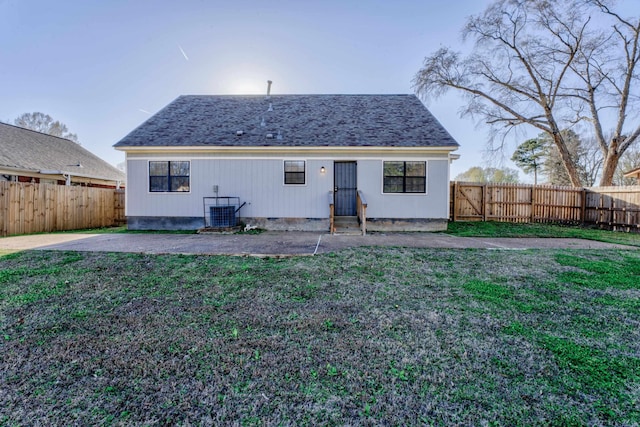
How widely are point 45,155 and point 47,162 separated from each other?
3.47 feet

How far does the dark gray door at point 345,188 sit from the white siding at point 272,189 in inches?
11.0

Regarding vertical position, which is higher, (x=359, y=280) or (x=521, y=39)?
(x=521, y=39)

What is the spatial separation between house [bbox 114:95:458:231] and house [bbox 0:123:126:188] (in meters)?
6.51

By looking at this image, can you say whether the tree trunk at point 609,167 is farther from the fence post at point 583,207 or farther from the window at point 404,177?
the window at point 404,177

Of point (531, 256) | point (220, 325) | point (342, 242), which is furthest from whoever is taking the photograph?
point (342, 242)

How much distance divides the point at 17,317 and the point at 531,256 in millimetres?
8034

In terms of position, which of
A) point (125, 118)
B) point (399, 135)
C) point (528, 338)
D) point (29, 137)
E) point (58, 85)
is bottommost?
point (528, 338)

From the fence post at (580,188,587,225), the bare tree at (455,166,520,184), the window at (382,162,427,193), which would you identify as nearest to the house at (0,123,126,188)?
the window at (382,162,427,193)

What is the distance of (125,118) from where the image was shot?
14914 millimetres

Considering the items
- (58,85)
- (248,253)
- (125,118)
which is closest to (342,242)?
(248,253)

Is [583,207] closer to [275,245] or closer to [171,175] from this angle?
[275,245]

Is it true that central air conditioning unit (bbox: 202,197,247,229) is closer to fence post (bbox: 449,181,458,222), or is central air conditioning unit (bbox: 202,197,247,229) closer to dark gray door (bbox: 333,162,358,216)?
dark gray door (bbox: 333,162,358,216)

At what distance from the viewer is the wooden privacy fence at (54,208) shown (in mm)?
8266

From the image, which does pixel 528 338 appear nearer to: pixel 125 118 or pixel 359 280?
pixel 359 280
